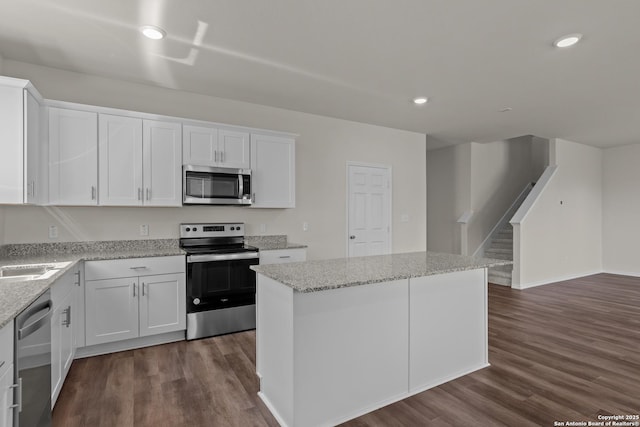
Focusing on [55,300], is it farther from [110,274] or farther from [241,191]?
[241,191]

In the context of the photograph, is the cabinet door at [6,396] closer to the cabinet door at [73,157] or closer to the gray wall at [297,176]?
the cabinet door at [73,157]

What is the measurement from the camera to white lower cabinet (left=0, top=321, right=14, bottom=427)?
135 cm

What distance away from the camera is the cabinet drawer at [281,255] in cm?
389

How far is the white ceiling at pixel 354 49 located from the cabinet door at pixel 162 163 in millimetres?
537

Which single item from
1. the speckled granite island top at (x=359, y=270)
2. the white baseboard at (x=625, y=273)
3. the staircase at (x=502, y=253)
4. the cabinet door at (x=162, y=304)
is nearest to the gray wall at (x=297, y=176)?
the cabinet door at (x=162, y=304)

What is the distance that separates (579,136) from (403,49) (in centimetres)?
521

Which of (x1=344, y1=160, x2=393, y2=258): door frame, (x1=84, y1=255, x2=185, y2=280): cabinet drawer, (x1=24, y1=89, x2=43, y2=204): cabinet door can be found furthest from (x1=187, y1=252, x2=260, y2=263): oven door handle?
(x1=344, y1=160, x2=393, y2=258): door frame

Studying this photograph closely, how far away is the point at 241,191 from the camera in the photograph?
12.9ft

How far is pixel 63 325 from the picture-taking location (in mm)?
2529

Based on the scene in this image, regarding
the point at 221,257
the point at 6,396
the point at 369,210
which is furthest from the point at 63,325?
the point at 369,210

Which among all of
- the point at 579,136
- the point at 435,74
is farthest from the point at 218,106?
the point at 579,136

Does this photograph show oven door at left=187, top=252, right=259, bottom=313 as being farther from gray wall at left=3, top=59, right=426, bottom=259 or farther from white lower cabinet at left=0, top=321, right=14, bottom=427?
white lower cabinet at left=0, top=321, right=14, bottom=427

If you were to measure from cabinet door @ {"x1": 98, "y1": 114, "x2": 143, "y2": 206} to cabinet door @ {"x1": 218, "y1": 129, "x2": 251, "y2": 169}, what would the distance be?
32.0 inches

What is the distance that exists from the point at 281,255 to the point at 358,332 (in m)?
1.91
